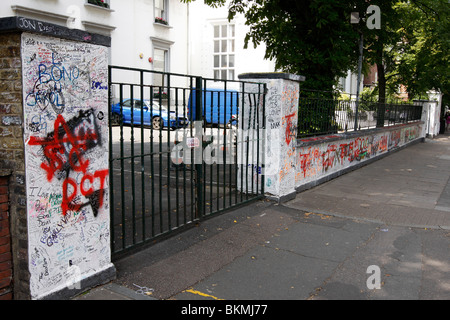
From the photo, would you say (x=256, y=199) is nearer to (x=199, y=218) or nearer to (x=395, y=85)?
(x=199, y=218)

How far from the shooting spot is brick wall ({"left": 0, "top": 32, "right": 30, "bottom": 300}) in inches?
122

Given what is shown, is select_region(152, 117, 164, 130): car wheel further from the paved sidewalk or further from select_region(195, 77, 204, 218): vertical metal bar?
the paved sidewalk

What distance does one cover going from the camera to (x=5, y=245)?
10.8ft

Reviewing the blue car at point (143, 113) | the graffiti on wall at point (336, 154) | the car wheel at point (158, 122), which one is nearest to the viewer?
the blue car at point (143, 113)

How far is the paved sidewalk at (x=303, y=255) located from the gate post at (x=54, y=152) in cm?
46

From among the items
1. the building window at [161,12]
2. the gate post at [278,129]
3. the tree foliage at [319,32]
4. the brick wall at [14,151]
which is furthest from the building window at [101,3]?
the brick wall at [14,151]

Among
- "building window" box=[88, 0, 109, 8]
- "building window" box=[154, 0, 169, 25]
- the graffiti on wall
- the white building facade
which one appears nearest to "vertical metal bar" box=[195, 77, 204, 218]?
the graffiti on wall

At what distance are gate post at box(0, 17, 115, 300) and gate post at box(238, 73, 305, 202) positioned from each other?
3519 millimetres

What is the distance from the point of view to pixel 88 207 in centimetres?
366

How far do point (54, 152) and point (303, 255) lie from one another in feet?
10.0

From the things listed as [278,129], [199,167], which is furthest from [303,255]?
[278,129]

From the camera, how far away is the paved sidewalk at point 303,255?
12.8 ft

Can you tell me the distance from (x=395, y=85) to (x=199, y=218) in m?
18.7

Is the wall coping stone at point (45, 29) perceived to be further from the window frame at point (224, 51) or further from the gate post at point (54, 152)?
the window frame at point (224, 51)
